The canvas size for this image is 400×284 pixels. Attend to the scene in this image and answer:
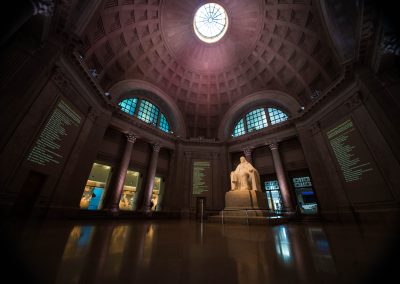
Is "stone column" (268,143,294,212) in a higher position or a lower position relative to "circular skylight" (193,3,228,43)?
lower

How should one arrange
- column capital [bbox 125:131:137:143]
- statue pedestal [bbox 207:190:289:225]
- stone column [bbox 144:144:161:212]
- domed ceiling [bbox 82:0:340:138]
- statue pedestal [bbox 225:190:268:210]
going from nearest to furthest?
statue pedestal [bbox 207:190:289:225]
statue pedestal [bbox 225:190:268:210]
domed ceiling [bbox 82:0:340:138]
stone column [bbox 144:144:161:212]
column capital [bbox 125:131:137:143]

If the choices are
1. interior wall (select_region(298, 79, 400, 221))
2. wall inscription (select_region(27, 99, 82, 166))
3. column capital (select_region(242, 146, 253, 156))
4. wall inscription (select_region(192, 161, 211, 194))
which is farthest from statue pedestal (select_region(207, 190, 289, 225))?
wall inscription (select_region(27, 99, 82, 166))

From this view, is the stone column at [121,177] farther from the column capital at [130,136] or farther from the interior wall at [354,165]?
the interior wall at [354,165]

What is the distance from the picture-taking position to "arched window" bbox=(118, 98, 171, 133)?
13.8 metres

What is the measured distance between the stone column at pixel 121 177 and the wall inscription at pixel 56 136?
414 centimetres

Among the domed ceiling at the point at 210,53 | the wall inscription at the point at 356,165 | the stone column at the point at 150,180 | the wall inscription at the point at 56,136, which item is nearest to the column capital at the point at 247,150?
the domed ceiling at the point at 210,53

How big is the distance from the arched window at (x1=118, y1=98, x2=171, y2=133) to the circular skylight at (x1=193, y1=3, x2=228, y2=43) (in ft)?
29.0

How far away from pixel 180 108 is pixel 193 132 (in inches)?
123

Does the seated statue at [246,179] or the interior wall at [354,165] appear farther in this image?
the seated statue at [246,179]

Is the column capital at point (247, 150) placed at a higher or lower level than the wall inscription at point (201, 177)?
higher

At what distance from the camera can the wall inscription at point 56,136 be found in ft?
21.2

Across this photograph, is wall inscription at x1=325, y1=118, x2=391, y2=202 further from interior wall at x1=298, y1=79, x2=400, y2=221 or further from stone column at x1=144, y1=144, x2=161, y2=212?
stone column at x1=144, y1=144, x2=161, y2=212

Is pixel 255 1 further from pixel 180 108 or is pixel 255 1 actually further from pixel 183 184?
pixel 183 184

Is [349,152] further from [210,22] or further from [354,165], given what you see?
[210,22]
